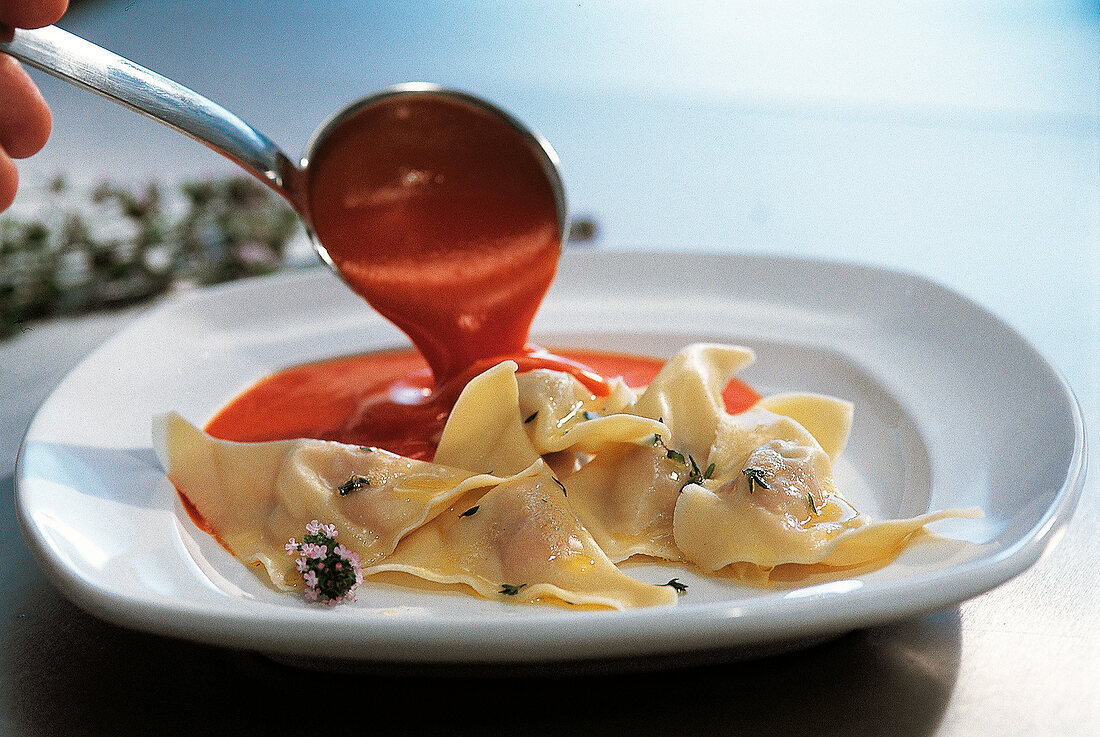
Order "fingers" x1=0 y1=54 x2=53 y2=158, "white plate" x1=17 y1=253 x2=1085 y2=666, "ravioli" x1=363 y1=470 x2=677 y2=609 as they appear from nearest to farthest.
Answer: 1. "white plate" x1=17 y1=253 x2=1085 y2=666
2. "ravioli" x1=363 y1=470 x2=677 y2=609
3. "fingers" x1=0 y1=54 x2=53 y2=158

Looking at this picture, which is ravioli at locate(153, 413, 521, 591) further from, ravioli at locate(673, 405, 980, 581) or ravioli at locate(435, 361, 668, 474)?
ravioli at locate(673, 405, 980, 581)

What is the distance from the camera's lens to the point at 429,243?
12.3 feet

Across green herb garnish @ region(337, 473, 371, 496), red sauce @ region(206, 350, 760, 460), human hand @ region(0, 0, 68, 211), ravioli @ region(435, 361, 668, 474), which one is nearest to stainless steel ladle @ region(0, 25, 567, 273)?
human hand @ region(0, 0, 68, 211)

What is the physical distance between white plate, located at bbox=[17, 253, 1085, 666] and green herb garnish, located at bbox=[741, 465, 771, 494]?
10.8 inches

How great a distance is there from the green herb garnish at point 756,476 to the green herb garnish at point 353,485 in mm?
964

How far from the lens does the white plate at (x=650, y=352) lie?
2076 millimetres

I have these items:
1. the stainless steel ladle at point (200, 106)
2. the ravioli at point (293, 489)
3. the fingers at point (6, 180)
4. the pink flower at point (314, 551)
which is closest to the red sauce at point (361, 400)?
Answer: the ravioli at point (293, 489)

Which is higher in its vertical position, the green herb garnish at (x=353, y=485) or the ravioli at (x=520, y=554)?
the ravioli at (x=520, y=554)

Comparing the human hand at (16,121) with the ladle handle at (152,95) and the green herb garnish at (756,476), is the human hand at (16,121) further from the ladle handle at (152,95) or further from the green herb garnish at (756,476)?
the green herb garnish at (756,476)

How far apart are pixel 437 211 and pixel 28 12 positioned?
1366 mm

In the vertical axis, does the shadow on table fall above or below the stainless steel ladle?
below

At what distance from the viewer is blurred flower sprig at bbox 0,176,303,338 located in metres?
4.90

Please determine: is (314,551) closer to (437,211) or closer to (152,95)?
(152,95)

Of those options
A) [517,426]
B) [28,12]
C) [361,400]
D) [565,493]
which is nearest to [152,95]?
[28,12]
